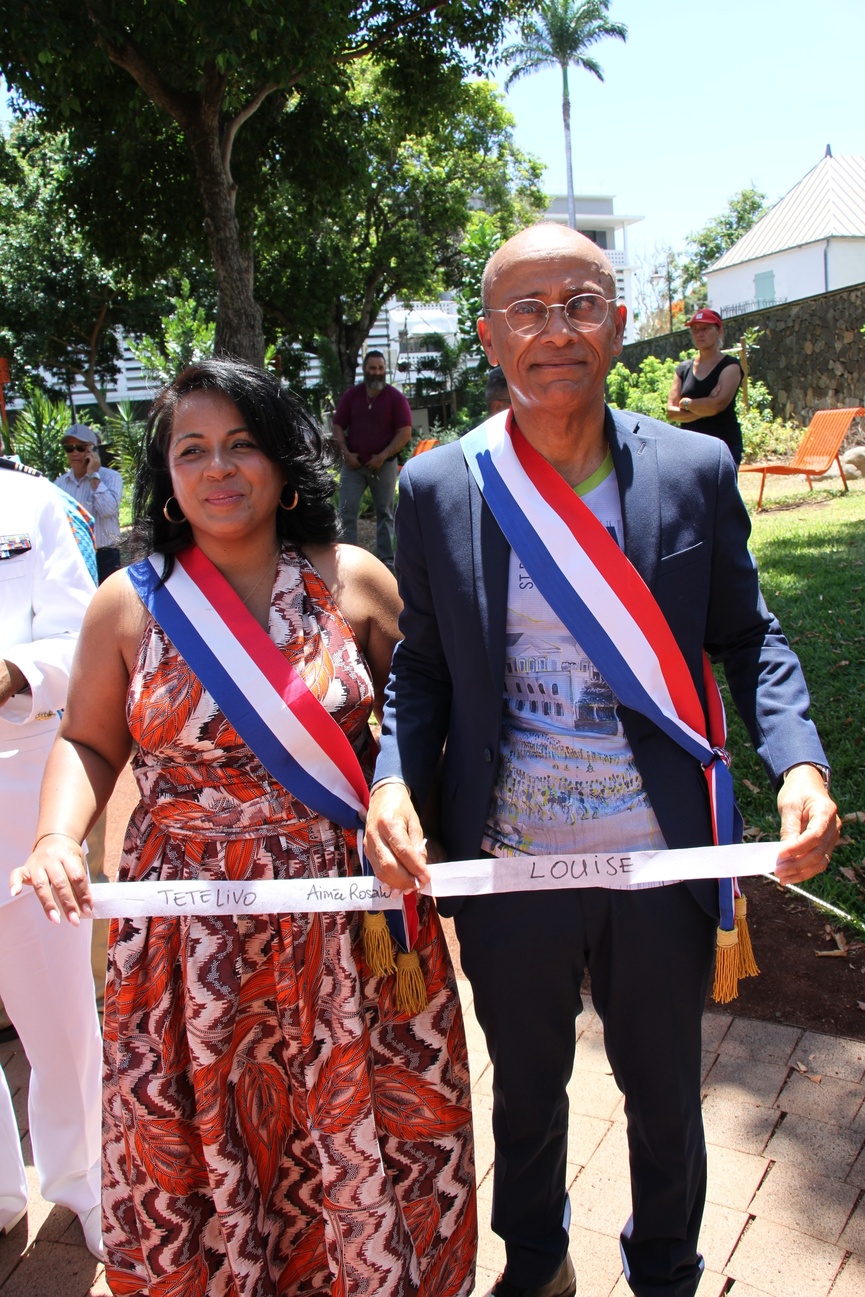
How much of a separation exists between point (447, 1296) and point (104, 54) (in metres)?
9.59

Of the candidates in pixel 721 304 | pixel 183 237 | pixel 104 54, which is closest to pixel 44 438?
pixel 183 237

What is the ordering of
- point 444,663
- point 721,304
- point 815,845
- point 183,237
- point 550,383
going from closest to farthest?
1. point 815,845
2. point 550,383
3. point 444,663
4. point 183,237
5. point 721,304

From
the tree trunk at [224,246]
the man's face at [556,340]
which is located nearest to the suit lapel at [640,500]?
the man's face at [556,340]

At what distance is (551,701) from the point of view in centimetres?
190

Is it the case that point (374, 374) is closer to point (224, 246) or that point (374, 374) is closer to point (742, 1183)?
point (224, 246)

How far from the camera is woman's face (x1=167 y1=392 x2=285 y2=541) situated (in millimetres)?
2082

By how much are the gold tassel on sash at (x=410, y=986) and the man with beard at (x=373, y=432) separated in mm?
7589

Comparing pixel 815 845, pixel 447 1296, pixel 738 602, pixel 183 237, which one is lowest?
pixel 447 1296

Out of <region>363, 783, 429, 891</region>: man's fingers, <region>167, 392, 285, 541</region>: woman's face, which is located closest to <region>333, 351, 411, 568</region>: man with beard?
<region>167, 392, 285, 541</region>: woman's face

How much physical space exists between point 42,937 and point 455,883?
4.26ft

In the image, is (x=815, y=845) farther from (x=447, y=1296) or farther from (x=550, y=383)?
(x=447, y=1296)

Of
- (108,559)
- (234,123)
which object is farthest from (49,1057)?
(234,123)

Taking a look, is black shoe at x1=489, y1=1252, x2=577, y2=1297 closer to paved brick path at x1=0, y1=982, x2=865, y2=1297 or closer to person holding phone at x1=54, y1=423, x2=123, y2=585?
paved brick path at x1=0, y1=982, x2=865, y2=1297

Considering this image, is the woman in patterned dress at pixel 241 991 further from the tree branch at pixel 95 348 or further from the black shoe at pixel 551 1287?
the tree branch at pixel 95 348
